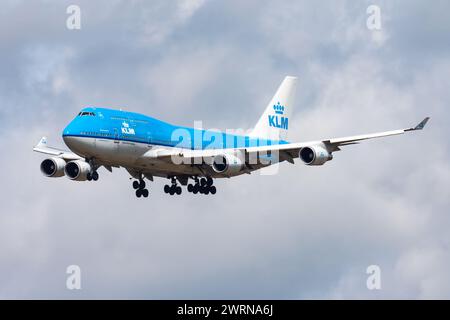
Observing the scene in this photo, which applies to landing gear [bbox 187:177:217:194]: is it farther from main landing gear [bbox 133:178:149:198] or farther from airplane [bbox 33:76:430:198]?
main landing gear [bbox 133:178:149:198]

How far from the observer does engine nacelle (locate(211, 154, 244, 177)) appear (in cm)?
11631

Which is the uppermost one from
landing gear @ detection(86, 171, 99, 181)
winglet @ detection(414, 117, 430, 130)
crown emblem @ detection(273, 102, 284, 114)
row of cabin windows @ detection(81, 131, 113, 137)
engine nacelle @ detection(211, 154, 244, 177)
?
crown emblem @ detection(273, 102, 284, 114)

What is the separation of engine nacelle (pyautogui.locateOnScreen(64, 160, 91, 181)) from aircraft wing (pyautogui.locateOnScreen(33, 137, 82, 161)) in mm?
4978

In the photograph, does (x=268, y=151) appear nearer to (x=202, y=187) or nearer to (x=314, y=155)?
(x=314, y=155)

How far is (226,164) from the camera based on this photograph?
381 ft

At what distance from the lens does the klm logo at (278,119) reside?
13225 centimetres

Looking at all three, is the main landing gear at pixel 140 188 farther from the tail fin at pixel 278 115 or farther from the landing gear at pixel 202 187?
the tail fin at pixel 278 115

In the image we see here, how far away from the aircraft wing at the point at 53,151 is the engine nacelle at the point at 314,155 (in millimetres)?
20797

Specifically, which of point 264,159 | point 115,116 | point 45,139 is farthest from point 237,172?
point 45,139

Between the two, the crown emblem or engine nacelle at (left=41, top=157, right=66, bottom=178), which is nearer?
engine nacelle at (left=41, top=157, right=66, bottom=178)

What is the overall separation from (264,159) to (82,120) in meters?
16.5

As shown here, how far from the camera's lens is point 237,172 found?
117875 mm

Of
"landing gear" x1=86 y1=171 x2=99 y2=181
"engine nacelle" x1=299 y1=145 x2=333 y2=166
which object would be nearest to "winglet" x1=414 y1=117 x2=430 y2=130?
"engine nacelle" x1=299 y1=145 x2=333 y2=166

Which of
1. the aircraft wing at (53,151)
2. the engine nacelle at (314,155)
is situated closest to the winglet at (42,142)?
the aircraft wing at (53,151)
